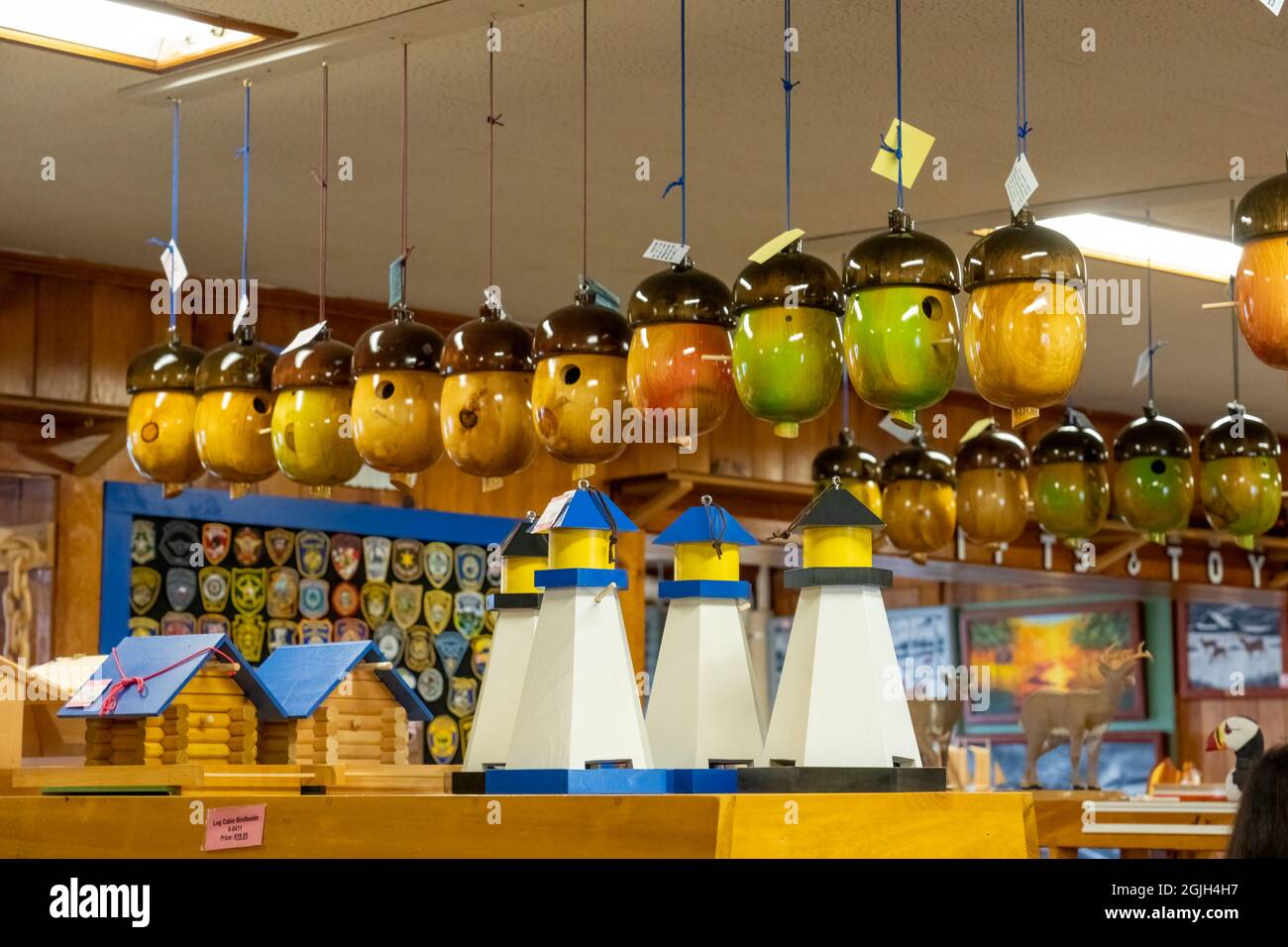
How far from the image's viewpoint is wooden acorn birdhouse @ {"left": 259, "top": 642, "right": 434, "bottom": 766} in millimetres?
3182

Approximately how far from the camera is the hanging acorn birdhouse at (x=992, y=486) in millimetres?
4594

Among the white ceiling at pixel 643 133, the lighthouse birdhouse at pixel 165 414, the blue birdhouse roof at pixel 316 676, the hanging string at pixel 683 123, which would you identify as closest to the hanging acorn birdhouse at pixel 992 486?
the white ceiling at pixel 643 133

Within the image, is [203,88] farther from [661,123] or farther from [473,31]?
[661,123]

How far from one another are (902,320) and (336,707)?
1229 mm

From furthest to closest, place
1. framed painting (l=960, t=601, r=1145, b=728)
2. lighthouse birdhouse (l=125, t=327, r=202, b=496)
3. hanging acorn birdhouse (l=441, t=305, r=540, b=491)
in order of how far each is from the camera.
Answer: framed painting (l=960, t=601, r=1145, b=728), lighthouse birdhouse (l=125, t=327, r=202, b=496), hanging acorn birdhouse (l=441, t=305, r=540, b=491)

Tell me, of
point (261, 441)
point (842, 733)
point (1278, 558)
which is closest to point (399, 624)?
point (261, 441)

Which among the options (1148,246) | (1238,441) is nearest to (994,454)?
(1238,441)

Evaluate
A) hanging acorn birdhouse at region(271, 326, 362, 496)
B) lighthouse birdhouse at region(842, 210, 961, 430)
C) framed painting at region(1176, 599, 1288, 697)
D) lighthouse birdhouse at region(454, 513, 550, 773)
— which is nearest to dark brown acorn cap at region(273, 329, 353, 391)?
hanging acorn birdhouse at region(271, 326, 362, 496)

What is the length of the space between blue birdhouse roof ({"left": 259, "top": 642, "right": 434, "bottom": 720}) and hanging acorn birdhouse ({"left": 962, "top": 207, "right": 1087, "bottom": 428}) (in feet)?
4.07

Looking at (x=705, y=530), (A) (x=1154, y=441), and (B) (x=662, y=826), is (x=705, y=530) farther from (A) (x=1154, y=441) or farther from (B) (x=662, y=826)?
(A) (x=1154, y=441)

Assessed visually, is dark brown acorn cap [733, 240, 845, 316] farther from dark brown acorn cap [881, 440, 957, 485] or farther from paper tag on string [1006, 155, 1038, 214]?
dark brown acorn cap [881, 440, 957, 485]

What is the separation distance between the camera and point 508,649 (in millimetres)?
2508

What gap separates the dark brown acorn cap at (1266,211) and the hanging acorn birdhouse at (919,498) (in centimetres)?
194

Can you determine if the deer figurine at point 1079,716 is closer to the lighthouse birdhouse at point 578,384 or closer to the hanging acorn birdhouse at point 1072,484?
the hanging acorn birdhouse at point 1072,484
